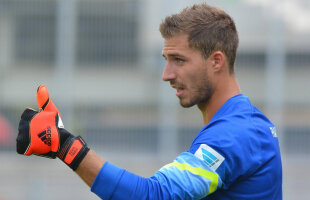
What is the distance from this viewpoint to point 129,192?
84.4 inches

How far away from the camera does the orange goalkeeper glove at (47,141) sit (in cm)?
219

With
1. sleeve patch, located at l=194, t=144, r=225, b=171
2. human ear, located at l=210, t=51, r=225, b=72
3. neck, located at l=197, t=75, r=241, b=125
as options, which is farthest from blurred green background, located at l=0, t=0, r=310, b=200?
sleeve patch, located at l=194, t=144, r=225, b=171

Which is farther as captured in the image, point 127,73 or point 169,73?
point 127,73

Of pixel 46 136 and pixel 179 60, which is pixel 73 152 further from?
pixel 179 60

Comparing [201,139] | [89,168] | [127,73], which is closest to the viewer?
[89,168]

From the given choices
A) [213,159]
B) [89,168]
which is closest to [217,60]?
[213,159]

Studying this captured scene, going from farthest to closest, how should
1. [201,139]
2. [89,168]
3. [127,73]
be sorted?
→ [127,73], [201,139], [89,168]

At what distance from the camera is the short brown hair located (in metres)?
2.58

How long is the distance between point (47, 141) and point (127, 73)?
18.4 ft

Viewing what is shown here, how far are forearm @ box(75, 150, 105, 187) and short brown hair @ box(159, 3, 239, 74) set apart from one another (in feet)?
2.53

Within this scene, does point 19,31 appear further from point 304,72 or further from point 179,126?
point 304,72

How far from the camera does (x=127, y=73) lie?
776 cm

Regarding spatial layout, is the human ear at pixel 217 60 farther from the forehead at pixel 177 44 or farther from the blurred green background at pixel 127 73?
the blurred green background at pixel 127 73

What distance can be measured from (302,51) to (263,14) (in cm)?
78
